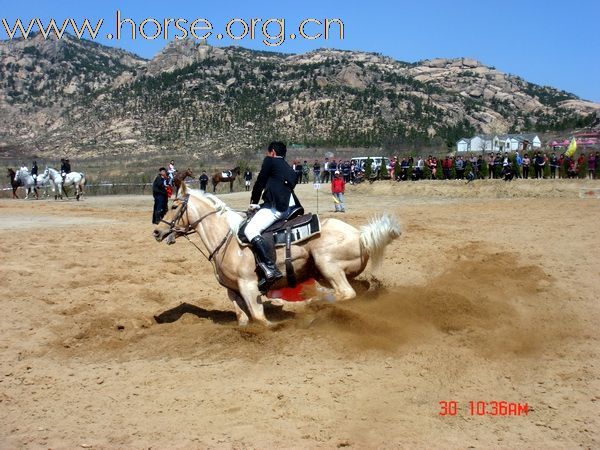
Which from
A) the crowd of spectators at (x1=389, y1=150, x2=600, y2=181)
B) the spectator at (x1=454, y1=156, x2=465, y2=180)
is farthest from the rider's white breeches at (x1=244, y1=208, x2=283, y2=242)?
the spectator at (x1=454, y1=156, x2=465, y2=180)

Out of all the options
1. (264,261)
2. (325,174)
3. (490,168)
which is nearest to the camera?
(264,261)

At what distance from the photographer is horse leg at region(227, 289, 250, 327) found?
7938 millimetres

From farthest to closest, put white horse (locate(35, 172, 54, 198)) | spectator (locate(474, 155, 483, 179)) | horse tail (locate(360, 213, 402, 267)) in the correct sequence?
1. spectator (locate(474, 155, 483, 179))
2. white horse (locate(35, 172, 54, 198))
3. horse tail (locate(360, 213, 402, 267))

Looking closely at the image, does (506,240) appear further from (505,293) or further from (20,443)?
(20,443)

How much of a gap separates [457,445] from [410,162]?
35.3 metres

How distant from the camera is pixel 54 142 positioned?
4016 inches

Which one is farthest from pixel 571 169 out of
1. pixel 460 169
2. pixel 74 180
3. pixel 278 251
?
pixel 278 251

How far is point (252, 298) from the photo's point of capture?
7.77 meters

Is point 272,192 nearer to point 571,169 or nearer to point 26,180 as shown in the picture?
point 571,169

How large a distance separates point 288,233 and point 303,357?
1.96 meters

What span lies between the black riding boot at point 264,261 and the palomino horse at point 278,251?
0.44 ft

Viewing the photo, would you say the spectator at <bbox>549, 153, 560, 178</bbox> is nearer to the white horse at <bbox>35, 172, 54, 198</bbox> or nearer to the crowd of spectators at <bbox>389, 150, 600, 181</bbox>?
the crowd of spectators at <bbox>389, 150, 600, 181</bbox>

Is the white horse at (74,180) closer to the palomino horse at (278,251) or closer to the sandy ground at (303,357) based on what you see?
the sandy ground at (303,357)
